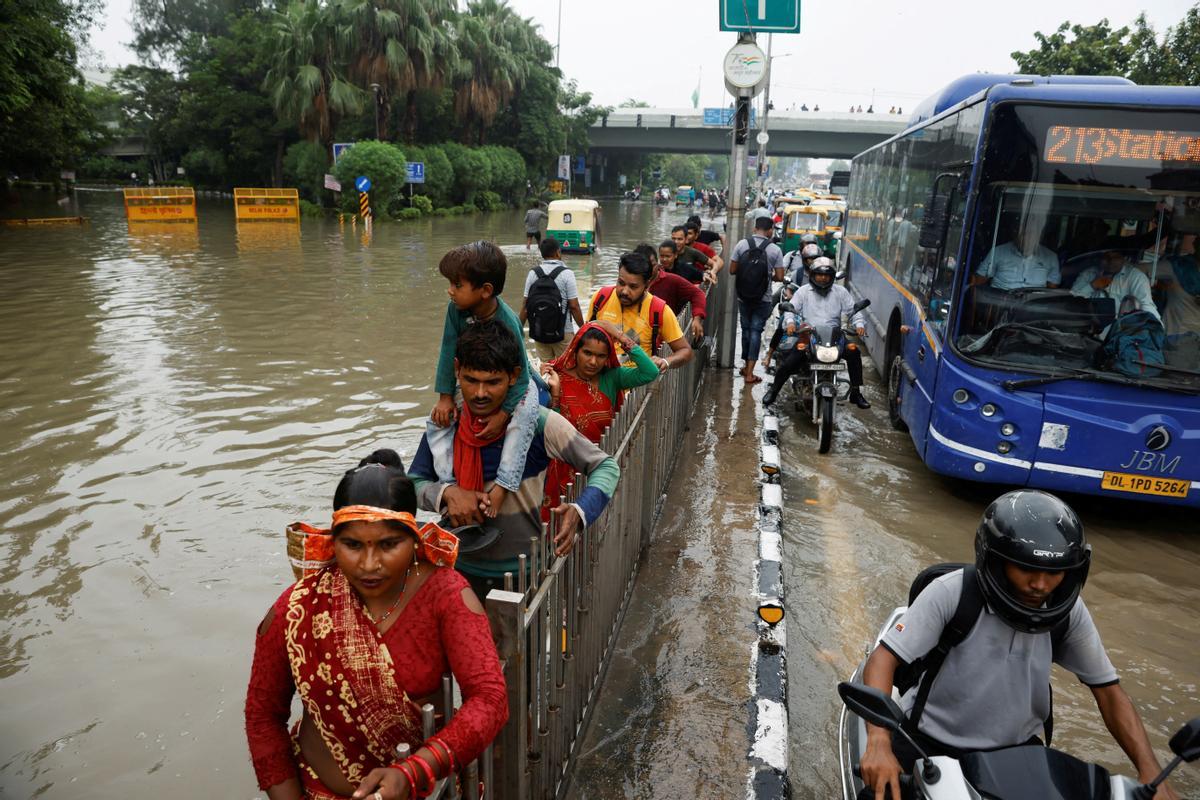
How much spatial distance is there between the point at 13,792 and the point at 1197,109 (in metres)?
7.68

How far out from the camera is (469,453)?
9.21 feet

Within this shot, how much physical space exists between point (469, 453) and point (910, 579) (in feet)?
11.6

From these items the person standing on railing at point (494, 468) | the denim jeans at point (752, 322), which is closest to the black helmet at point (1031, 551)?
the person standing on railing at point (494, 468)

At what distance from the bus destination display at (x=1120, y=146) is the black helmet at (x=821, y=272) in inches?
99.1

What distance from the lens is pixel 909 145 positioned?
Result: 970 centimetres

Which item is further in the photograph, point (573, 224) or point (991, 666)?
point (573, 224)

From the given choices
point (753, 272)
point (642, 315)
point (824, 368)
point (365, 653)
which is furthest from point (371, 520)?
point (753, 272)

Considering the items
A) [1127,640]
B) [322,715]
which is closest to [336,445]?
[322,715]

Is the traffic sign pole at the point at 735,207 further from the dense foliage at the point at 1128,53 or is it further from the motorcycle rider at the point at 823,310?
the dense foliage at the point at 1128,53

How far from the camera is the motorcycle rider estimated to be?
310 inches

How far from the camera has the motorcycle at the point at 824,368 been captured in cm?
748

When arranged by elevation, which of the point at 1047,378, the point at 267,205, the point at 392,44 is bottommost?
the point at 1047,378

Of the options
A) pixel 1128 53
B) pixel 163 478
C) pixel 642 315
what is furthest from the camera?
pixel 1128 53

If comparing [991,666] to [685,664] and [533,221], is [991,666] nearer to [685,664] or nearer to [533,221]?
[685,664]
